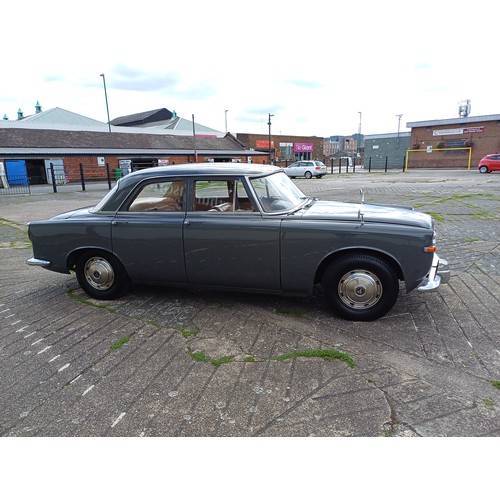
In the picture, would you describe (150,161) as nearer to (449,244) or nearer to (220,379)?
(449,244)

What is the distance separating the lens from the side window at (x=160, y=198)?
409cm

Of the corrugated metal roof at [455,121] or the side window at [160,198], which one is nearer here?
the side window at [160,198]

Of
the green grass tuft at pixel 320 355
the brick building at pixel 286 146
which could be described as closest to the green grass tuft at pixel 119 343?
the green grass tuft at pixel 320 355

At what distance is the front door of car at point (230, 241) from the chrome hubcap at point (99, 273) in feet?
3.40

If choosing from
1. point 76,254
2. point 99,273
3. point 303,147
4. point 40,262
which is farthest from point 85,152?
point 303,147

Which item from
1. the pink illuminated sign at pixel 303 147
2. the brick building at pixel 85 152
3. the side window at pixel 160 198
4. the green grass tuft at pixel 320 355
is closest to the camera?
the green grass tuft at pixel 320 355

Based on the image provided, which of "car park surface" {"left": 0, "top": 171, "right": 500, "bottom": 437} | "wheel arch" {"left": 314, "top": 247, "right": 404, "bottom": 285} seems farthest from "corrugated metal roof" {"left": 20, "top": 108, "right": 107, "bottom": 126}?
"wheel arch" {"left": 314, "top": 247, "right": 404, "bottom": 285}

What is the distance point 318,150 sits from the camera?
209 ft

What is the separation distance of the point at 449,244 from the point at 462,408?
16.2 feet

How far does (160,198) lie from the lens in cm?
421

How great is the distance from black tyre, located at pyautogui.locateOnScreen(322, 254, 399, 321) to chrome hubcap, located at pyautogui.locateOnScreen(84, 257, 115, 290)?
2.49m

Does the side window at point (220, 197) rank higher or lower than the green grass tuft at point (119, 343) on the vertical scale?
higher

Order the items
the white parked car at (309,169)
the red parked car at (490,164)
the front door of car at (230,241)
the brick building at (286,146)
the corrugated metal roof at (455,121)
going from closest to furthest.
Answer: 1. the front door of car at (230,241)
2. the red parked car at (490,164)
3. the white parked car at (309,169)
4. the corrugated metal roof at (455,121)
5. the brick building at (286,146)

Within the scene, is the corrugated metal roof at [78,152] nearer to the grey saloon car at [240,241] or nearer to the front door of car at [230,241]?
the grey saloon car at [240,241]
